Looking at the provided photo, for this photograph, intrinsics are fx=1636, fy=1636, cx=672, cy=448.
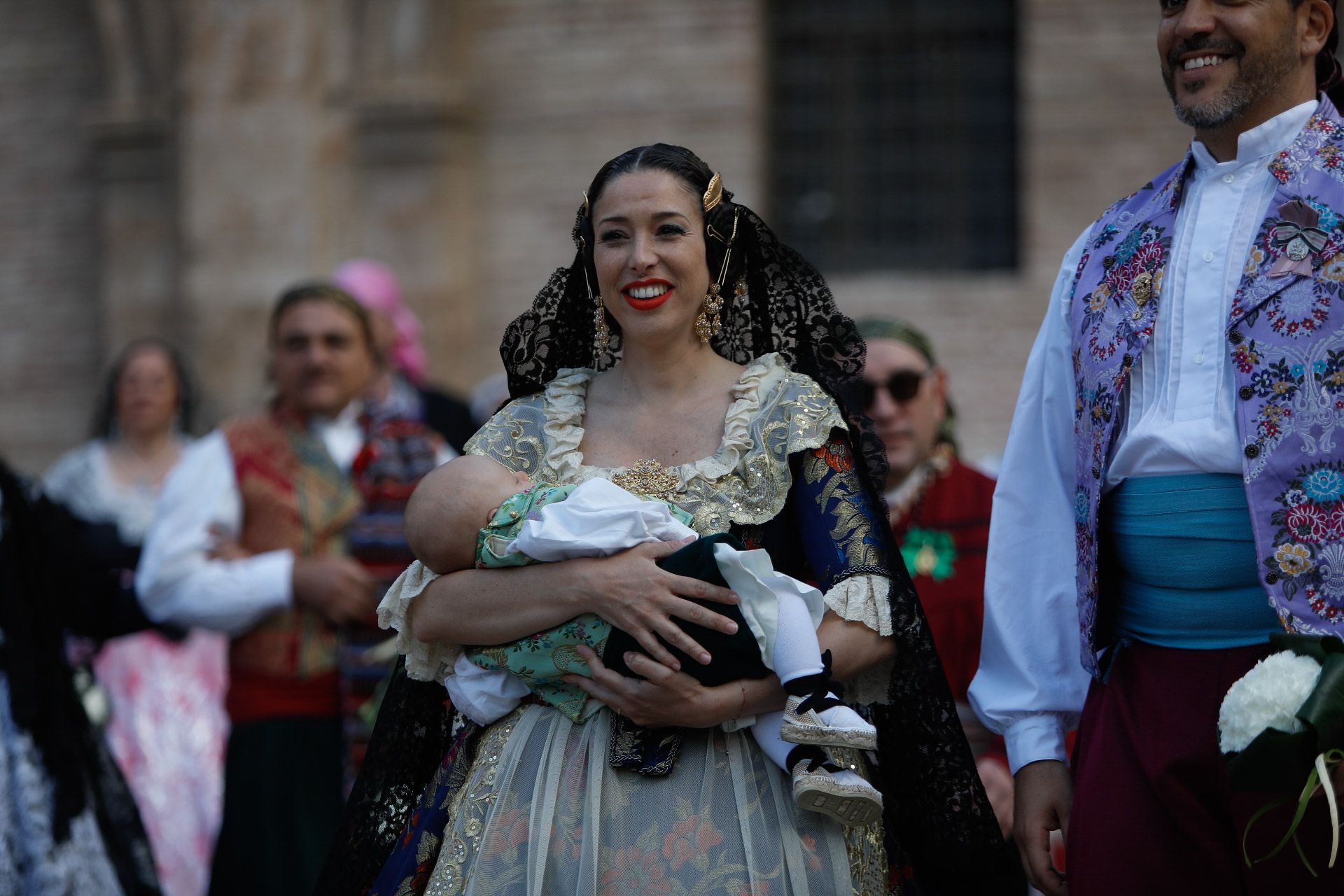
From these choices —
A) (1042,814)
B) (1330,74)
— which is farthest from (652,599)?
(1330,74)

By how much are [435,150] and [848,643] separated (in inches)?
243

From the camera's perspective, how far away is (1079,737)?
9.75 feet

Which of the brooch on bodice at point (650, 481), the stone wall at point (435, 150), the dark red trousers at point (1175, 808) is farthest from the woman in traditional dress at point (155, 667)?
the dark red trousers at point (1175, 808)

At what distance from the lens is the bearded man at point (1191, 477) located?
102 inches

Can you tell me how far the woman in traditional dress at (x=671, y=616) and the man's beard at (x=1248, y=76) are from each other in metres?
0.81

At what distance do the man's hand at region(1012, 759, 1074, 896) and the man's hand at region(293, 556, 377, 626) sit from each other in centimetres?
252

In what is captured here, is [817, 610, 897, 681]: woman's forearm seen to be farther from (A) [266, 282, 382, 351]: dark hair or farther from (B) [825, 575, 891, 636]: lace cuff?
(A) [266, 282, 382, 351]: dark hair

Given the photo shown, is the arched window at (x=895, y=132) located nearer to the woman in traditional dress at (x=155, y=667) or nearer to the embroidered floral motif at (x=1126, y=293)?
the woman in traditional dress at (x=155, y=667)

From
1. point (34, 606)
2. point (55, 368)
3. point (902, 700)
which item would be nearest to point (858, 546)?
point (902, 700)

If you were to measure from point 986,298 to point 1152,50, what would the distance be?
4.68 feet

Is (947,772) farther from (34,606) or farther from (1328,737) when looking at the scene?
(34,606)

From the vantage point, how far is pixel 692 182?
3.13 meters

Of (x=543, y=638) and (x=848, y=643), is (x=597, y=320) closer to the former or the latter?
(x=543, y=638)

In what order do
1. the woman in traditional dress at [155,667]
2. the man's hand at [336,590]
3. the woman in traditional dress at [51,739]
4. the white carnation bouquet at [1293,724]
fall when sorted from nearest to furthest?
the white carnation bouquet at [1293,724], the woman in traditional dress at [51,739], the man's hand at [336,590], the woman in traditional dress at [155,667]
